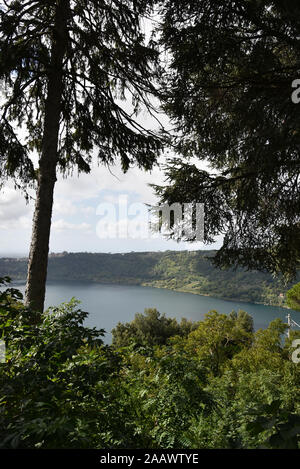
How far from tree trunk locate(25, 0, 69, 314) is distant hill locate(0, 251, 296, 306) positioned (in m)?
80.3

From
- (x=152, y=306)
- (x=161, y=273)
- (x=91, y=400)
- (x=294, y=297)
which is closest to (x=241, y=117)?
(x=91, y=400)

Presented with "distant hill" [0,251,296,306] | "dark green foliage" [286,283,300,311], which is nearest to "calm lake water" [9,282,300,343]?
"distant hill" [0,251,296,306]

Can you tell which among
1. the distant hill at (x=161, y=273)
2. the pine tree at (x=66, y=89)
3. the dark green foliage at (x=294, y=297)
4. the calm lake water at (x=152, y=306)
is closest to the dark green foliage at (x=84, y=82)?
the pine tree at (x=66, y=89)

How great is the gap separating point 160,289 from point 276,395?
96.3 meters

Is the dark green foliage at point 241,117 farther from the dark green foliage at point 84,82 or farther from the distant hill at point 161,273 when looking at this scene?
the distant hill at point 161,273

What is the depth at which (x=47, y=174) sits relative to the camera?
3.89 meters

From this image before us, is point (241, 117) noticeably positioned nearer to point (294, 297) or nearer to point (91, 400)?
point (91, 400)

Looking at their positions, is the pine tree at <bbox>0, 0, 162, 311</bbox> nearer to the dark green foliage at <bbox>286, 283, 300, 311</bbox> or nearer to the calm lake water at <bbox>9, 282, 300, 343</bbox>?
the dark green foliage at <bbox>286, 283, 300, 311</bbox>

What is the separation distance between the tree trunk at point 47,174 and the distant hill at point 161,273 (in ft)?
263

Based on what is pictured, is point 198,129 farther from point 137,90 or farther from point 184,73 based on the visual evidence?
point 137,90

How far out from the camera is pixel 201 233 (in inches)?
162

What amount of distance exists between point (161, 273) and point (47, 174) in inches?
4518

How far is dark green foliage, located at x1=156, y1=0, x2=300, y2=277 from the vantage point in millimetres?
2566

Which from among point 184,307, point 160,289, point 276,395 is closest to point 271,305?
point 184,307
